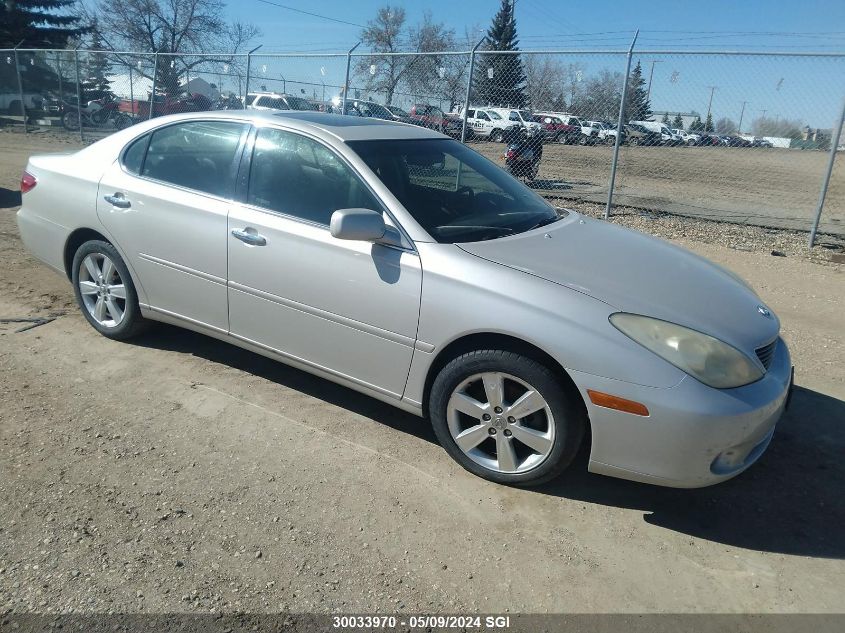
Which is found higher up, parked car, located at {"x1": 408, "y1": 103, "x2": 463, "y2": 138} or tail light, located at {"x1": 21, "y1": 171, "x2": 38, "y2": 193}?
parked car, located at {"x1": 408, "y1": 103, "x2": 463, "y2": 138}

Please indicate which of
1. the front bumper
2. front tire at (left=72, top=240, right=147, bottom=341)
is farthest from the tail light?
the front bumper

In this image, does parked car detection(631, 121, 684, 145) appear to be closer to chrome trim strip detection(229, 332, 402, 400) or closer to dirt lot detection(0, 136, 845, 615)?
dirt lot detection(0, 136, 845, 615)

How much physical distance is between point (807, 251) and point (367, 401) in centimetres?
691

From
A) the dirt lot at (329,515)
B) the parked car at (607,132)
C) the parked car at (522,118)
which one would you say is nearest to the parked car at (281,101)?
the parked car at (522,118)

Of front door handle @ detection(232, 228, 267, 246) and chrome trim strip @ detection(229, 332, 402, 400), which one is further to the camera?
front door handle @ detection(232, 228, 267, 246)

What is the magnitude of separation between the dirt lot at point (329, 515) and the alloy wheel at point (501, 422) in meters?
0.17

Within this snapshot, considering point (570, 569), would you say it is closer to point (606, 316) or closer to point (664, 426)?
point (664, 426)

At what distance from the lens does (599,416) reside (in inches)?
113

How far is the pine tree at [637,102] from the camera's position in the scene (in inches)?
412

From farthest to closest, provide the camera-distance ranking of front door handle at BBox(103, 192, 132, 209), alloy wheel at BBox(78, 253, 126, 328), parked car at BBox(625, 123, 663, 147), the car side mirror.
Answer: parked car at BBox(625, 123, 663, 147)
alloy wheel at BBox(78, 253, 126, 328)
front door handle at BBox(103, 192, 132, 209)
the car side mirror

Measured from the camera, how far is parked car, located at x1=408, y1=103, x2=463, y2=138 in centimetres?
1466

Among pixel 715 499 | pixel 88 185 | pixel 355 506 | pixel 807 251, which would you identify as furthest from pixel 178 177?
pixel 807 251

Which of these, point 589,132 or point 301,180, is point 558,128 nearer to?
point 589,132

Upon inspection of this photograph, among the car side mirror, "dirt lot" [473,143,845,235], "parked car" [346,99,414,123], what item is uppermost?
"parked car" [346,99,414,123]
